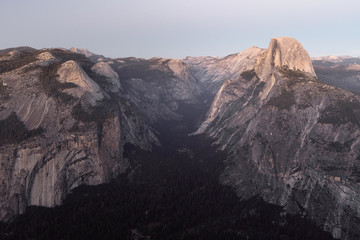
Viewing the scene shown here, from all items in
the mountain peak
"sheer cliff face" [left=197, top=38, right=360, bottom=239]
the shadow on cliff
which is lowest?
the shadow on cliff

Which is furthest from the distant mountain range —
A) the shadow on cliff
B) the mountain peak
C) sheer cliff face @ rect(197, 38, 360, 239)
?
the mountain peak

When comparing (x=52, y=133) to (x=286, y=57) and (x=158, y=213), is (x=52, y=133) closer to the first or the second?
(x=158, y=213)

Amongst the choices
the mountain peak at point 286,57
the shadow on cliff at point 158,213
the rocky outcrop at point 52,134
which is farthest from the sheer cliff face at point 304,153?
the rocky outcrop at point 52,134

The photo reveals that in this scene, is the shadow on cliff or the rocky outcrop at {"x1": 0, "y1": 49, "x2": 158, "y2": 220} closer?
the shadow on cliff

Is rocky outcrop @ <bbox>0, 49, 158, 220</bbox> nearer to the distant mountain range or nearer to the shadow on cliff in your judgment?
the distant mountain range

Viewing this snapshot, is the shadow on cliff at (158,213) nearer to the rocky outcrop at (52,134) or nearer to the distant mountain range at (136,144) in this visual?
the distant mountain range at (136,144)

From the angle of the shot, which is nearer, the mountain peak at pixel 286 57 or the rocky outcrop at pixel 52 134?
the rocky outcrop at pixel 52 134

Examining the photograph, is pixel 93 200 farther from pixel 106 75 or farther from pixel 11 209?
pixel 106 75
